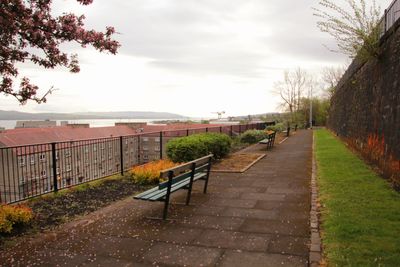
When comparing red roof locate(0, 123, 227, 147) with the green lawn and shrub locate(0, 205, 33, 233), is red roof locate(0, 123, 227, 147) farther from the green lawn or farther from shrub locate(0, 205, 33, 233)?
the green lawn

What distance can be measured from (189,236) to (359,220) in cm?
253

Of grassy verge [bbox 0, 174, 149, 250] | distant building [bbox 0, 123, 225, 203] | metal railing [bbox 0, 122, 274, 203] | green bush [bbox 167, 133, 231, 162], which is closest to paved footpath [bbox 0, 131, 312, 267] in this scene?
grassy verge [bbox 0, 174, 149, 250]

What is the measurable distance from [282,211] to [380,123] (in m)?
5.32

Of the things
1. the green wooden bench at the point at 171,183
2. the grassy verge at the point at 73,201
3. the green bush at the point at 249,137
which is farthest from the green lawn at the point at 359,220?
the green bush at the point at 249,137

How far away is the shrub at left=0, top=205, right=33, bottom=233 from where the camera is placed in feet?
16.0

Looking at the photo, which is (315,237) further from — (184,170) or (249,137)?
(249,137)

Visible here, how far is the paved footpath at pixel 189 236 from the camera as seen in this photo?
3.99m

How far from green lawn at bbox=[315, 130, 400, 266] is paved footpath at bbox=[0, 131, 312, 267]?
366 mm

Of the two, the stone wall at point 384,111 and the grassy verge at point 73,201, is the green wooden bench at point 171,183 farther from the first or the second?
the stone wall at point 384,111

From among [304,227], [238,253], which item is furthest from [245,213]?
[238,253]

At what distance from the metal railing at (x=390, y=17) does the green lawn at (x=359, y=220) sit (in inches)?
163

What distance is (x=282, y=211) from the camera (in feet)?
19.3

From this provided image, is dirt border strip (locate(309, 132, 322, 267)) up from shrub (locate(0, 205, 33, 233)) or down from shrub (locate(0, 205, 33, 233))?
down

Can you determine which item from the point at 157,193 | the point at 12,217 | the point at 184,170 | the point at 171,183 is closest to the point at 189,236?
the point at 171,183
